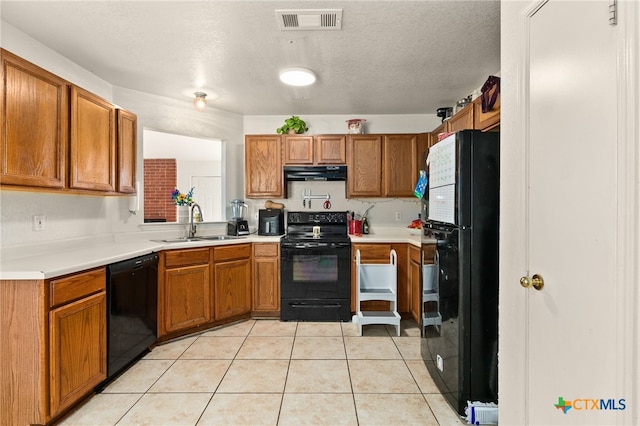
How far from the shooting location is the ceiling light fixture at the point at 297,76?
2.47 metres

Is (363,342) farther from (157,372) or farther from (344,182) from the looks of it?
(344,182)

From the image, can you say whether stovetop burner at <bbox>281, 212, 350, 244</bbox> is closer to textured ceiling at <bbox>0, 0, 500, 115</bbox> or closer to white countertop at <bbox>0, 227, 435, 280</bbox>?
white countertop at <bbox>0, 227, 435, 280</bbox>

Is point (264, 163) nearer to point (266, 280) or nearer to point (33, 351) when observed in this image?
point (266, 280)

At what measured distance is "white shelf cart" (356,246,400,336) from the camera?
2.82 m

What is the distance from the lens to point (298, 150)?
3547mm

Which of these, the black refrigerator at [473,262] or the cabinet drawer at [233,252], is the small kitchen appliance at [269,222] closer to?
the cabinet drawer at [233,252]

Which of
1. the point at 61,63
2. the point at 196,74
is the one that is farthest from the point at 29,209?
the point at 196,74

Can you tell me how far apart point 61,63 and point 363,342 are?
3388 mm

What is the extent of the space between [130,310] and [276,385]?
1.21 m

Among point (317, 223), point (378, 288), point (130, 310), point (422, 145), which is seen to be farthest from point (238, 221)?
point (422, 145)

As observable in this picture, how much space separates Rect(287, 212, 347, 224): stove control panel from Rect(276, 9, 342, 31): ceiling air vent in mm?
2164

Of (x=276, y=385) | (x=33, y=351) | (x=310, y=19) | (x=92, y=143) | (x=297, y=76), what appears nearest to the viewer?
(x=33, y=351)

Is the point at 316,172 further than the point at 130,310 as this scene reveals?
Yes

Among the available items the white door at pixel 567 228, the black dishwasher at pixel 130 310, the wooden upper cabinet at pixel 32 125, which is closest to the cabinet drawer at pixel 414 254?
the white door at pixel 567 228
